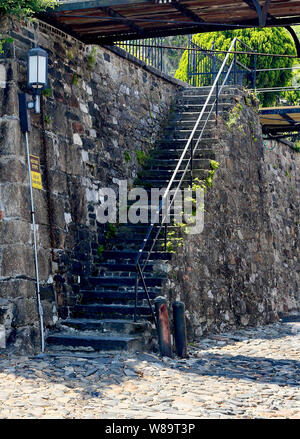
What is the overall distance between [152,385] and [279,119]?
31.8 feet

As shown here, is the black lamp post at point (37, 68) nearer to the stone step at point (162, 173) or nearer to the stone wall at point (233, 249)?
the stone wall at point (233, 249)

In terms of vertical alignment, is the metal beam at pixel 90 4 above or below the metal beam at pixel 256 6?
above

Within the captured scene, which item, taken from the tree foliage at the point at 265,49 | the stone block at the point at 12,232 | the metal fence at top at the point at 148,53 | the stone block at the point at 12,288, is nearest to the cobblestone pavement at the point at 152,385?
the stone block at the point at 12,288

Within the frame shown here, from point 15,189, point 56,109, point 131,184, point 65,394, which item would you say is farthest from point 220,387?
point 131,184

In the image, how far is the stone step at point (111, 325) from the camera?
907 cm

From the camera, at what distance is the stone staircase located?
891cm

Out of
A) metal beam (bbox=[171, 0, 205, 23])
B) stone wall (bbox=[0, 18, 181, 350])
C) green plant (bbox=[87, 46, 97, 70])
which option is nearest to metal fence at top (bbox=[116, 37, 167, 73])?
stone wall (bbox=[0, 18, 181, 350])

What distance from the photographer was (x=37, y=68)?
903 centimetres

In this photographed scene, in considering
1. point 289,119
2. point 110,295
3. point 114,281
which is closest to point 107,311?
point 110,295

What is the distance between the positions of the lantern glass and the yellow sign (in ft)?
2.84

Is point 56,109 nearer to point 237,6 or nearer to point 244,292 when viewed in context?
point 237,6

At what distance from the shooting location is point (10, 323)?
28.1ft

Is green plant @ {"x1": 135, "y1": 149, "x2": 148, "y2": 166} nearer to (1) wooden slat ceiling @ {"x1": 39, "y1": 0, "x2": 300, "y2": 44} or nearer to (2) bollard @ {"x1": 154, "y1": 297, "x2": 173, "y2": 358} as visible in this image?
(1) wooden slat ceiling @ {"x1": 39, "y1": 0, "x2": 300, "y2": 44}

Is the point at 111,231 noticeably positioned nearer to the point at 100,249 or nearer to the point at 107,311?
the point at 100,249
